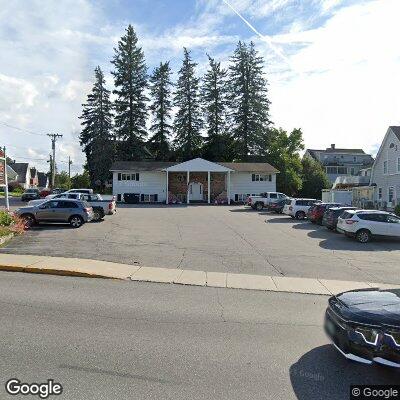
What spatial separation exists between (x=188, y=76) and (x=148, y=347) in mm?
67607

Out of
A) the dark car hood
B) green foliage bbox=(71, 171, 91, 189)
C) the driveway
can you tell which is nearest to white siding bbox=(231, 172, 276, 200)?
the driveway

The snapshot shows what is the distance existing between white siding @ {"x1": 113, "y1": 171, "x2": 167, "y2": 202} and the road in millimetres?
41648

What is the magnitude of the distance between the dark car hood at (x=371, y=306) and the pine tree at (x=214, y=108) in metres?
62.9

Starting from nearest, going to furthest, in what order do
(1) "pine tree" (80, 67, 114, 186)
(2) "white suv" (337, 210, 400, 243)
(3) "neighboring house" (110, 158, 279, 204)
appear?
(2) "white suv" (337, 210, 400, 243), (3) "neighboring house" (110, 158, 279, 204), (1) "pine tree" (80, 67, 114, 186)

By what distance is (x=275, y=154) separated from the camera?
63.8 meters

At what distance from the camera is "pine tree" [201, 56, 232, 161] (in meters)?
68.5

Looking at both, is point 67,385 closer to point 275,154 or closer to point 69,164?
point 275,154

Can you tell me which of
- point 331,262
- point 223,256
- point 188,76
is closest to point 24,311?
point 223,256

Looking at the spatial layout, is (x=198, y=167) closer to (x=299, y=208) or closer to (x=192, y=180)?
(x=192, y=180)

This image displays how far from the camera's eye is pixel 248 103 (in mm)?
68188

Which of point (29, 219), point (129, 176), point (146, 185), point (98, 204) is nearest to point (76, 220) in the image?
point (29, 219)

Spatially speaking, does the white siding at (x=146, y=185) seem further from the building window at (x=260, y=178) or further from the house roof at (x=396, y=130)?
the house roof at (x=396, y=130)

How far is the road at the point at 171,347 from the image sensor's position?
4602 millimetres

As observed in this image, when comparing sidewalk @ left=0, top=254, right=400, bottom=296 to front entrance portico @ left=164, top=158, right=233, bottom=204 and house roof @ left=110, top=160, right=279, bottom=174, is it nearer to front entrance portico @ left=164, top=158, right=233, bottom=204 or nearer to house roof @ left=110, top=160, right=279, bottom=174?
house roof @ left=110, top=160, right=279, bottom=174
